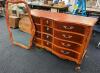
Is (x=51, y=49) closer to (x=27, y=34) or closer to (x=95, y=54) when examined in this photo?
(x=95, y=54)

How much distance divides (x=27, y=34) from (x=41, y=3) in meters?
1.22

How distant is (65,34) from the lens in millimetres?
2182

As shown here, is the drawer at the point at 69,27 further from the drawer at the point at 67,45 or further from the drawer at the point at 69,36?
the drawer at the point at 67,45

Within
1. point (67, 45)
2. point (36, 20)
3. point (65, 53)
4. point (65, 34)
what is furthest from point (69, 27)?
point (36, 20)

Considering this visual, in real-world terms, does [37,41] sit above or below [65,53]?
above

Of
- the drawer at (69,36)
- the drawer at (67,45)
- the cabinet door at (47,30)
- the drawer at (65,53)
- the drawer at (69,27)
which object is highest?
the drawer at (69,27)

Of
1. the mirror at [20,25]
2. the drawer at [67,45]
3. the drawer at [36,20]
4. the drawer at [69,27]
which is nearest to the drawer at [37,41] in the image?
the mirror at [20,25]

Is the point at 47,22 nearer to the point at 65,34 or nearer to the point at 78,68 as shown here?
the point at 65,34

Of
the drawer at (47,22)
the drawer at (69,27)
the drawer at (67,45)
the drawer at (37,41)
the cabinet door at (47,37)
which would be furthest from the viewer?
the drawer at (37,41)

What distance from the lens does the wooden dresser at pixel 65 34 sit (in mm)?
2035

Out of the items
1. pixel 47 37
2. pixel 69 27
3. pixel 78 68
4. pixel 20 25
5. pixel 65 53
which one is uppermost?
pixel 69 27

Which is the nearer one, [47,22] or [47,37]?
[47,22]

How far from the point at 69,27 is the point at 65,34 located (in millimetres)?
143

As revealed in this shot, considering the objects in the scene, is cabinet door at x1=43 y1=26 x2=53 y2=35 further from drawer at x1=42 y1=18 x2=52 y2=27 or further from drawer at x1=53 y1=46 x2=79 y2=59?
drawer at x1=53 y1=46 x2=79 y2=59
